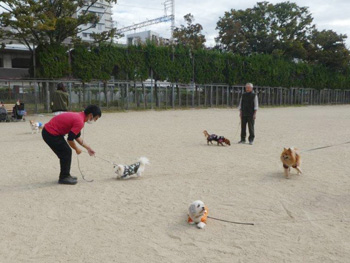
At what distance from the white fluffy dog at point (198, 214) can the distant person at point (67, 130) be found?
7.75 ft

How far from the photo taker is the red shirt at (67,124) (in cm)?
566

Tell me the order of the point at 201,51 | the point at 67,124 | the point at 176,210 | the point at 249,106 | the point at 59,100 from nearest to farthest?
the point at 176,210
the point at 67,124
the point at 249,106
the point at 59,100
the point at 201,51

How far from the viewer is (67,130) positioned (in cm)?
585

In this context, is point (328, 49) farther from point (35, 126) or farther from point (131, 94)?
point (35, 126)

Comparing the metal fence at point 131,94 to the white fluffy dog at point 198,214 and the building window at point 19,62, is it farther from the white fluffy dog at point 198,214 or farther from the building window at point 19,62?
the white fluffy dog at point 198,214

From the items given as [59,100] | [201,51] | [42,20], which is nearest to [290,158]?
[59,100]

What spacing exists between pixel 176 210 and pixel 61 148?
102 inches

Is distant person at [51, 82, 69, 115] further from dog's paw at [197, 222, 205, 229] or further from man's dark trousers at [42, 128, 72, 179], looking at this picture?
dog's paw at [197, 222, 205, 229]

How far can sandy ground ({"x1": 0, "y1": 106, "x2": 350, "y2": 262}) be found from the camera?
3637 mm

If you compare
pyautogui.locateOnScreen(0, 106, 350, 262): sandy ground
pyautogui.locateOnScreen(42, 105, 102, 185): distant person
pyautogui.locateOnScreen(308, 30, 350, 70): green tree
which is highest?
pyautogui.locateOnScreen(308, 30, 350, 70): green tree

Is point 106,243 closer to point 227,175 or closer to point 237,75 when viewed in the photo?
point 227,175

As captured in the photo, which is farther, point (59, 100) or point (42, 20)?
point (42, 20)

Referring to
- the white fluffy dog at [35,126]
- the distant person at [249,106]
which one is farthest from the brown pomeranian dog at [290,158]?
the white fluffy dog at [35,126]

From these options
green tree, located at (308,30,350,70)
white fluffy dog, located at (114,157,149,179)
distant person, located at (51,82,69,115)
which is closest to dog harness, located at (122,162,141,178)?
white fluffy dog, located at (114,157,149,179)
